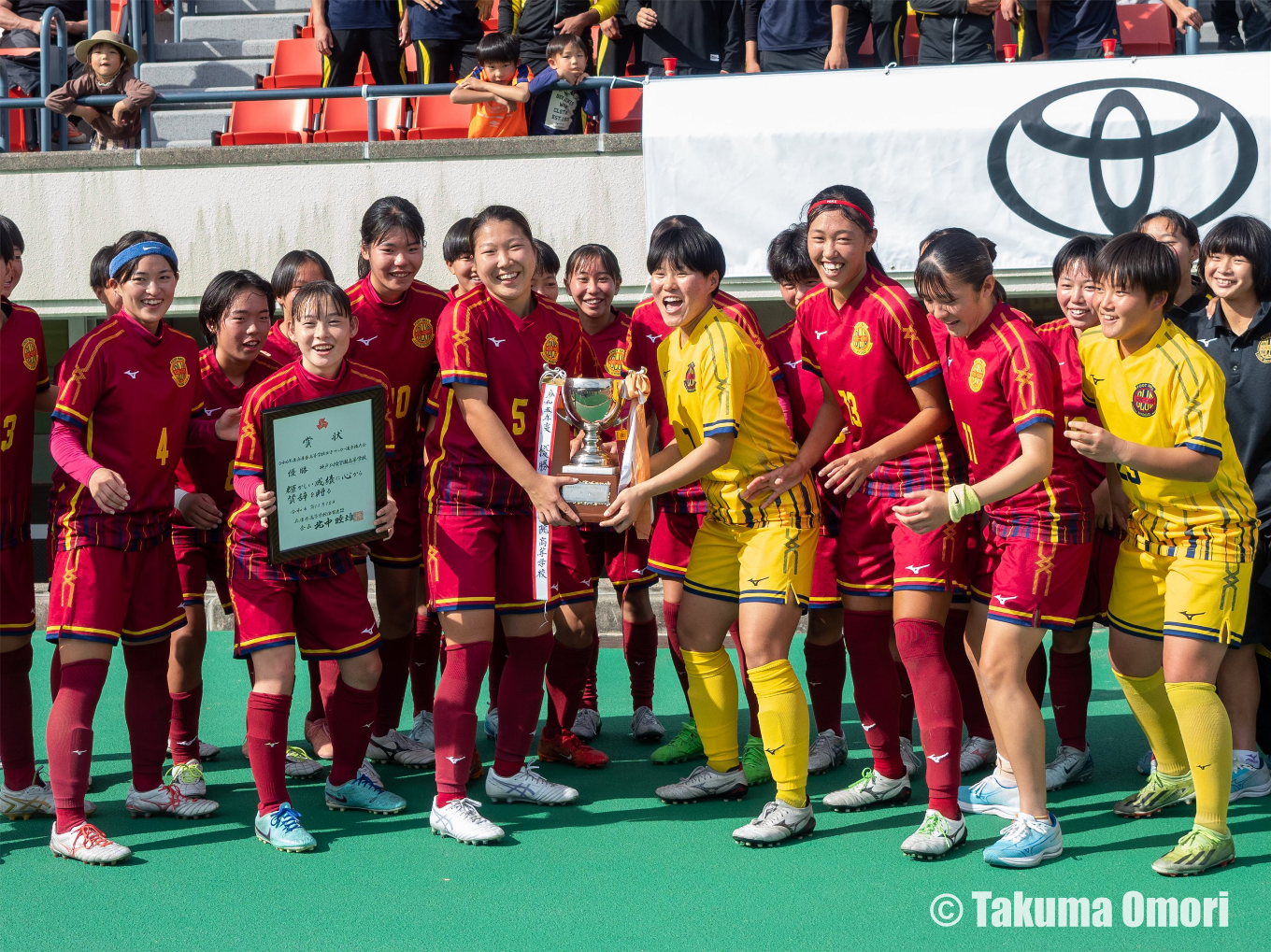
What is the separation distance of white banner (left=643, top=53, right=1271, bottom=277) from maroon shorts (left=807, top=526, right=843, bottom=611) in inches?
119

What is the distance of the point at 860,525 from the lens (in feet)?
13.4

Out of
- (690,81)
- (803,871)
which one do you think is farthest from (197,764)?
(690,81)

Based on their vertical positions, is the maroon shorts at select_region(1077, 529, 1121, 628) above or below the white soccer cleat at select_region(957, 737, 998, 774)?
above

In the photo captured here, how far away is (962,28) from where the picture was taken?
7758mm

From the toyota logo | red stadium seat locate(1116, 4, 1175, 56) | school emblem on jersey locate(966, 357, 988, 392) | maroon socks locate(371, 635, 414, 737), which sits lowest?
maroon socks locate(371, 635, 414, 737)

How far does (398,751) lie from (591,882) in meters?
1.40

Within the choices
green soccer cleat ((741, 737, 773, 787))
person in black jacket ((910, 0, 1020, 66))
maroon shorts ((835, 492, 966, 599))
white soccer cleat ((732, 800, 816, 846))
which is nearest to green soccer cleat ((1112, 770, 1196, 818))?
maroon shorts ((835, 492, 966, 599))

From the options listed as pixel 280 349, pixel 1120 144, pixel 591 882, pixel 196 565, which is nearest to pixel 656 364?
pixel 280 349

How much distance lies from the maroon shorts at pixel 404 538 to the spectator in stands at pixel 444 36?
187 inches

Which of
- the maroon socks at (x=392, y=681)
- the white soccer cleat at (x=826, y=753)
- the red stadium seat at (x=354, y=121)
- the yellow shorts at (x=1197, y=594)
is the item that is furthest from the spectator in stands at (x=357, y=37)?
the yellow shorts at (x=1197, y=594)

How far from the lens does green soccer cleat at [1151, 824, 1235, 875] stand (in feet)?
11.7

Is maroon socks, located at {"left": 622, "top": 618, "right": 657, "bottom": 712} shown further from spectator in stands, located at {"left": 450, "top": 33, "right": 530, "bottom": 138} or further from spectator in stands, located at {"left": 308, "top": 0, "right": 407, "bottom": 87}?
spectator in stands, located at {"left": 308, "top": 0, "right": 407, "bottom": 87}

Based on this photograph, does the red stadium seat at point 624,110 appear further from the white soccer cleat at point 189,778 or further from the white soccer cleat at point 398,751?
the white soccer cleat at point 189,778

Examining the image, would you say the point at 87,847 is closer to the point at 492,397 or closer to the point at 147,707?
the point at 147,707
